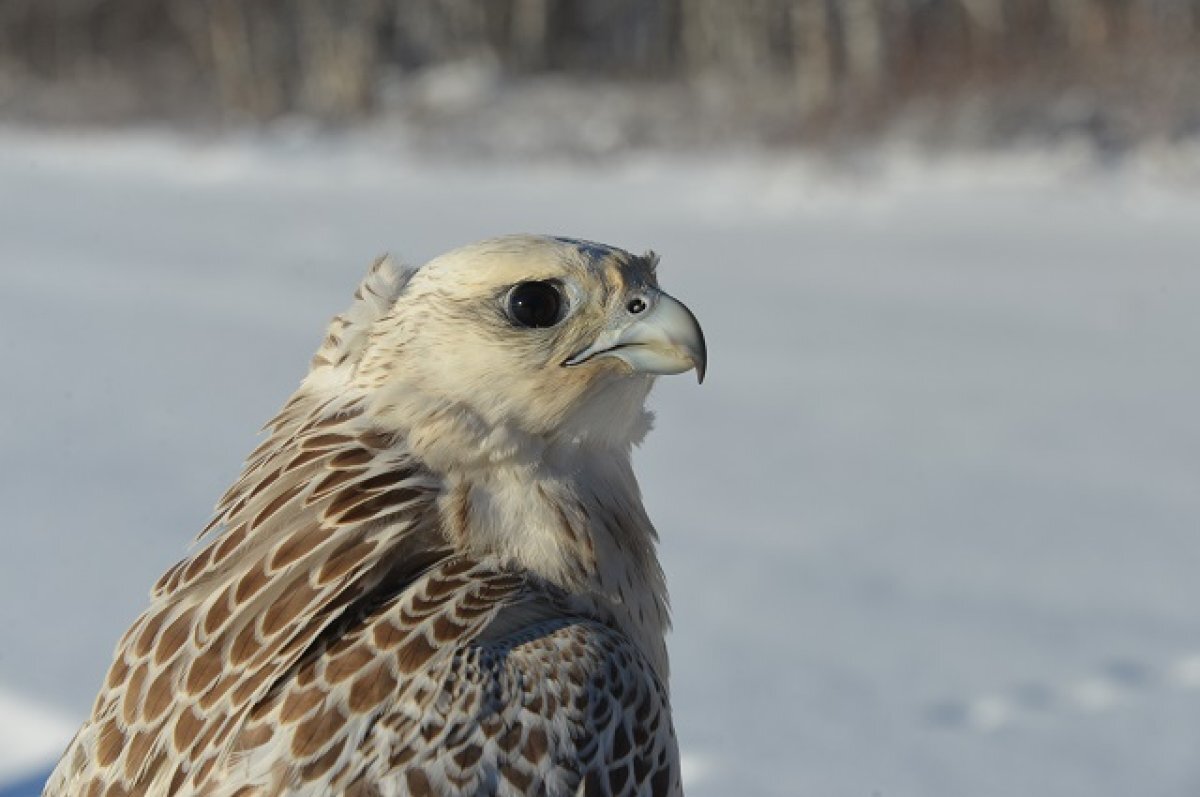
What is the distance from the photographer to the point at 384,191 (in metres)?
15.4

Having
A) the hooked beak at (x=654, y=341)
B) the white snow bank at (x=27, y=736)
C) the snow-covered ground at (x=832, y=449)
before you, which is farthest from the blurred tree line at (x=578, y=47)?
→ the hooked beak at (x=654, y=341)

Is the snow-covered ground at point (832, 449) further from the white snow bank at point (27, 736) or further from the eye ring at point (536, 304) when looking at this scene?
the eye ring at point (536, 304)

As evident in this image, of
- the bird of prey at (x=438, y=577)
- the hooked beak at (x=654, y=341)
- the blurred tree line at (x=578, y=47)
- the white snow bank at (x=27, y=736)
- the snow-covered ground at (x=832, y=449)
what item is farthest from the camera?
the blurred tree line at (x=578, y=47)

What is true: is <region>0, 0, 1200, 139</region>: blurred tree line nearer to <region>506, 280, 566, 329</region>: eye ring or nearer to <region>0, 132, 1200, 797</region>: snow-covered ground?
<region>0, 132, 1200, 797</region>: snow-covered ground

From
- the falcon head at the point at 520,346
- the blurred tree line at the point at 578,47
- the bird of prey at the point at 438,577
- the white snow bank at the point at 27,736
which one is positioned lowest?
the white snow bank at the point at 27,736

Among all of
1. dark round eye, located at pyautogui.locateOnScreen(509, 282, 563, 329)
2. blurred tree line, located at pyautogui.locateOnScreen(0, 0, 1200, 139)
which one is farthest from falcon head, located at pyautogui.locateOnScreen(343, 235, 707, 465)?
blurred tree line, located at pyautogui.locateOnScreen(0, 0, 1200, 139)

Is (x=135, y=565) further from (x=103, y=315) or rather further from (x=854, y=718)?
(x=103, y=315)

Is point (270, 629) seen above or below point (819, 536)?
above

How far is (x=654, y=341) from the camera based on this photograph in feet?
7.59

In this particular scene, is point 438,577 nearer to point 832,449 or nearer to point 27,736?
point 27,736

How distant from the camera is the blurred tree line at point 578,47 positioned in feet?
61.8

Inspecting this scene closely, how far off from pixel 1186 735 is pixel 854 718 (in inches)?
31.7

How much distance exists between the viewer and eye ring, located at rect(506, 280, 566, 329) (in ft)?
7.57

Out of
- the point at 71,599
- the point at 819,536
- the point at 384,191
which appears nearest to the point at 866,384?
the point at 819,536
